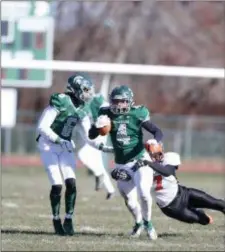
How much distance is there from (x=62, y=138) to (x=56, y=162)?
0.24 meters

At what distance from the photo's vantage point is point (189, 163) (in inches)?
1241

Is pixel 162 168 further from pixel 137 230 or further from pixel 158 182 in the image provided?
pixel 137 230

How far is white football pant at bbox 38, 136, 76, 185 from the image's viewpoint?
10.4 m

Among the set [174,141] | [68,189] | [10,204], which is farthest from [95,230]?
[174,141]

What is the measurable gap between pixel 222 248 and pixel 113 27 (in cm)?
3094

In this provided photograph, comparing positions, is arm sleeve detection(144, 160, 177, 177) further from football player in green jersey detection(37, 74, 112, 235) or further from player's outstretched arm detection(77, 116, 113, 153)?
football player in green jersey detection(37, 74, 112, 235)

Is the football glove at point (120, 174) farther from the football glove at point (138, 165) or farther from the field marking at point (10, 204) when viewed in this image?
the field marking at point (10, 204)

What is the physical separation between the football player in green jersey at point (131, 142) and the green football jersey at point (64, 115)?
0.37m

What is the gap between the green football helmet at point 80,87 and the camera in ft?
34.1

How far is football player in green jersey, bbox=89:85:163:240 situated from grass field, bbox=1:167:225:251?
0.27 m

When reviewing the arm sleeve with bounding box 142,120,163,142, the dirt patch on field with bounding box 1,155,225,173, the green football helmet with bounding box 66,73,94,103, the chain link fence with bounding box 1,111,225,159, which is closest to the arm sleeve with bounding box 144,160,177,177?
the arm sleeve with bounding box 142,120,163,142

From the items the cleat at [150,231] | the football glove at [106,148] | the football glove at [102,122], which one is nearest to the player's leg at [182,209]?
the cleat at [150,231]

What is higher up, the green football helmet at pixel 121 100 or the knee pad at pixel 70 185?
the green football helmet at pixel 121 100

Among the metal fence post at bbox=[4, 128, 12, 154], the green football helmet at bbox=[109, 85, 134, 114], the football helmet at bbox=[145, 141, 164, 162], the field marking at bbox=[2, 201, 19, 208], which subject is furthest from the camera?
the metal fence post at bbox=[4, 128, 12, 154]
